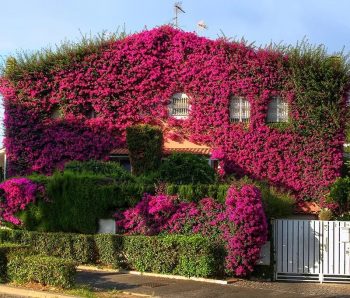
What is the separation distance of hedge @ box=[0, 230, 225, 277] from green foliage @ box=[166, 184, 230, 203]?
1515mm

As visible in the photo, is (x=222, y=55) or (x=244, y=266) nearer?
(x=244, y=266)

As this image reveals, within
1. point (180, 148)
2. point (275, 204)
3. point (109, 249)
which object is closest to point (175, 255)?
point (109, 249)

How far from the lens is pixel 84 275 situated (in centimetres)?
1589

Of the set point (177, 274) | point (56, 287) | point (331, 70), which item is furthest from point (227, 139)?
point (56, 287)

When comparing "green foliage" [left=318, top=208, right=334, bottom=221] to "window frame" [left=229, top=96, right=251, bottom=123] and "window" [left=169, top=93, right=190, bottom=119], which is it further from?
"window" [left=169, top=93, right=190, bottom=119]

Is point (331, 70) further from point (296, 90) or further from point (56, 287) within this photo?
point (56, 287)

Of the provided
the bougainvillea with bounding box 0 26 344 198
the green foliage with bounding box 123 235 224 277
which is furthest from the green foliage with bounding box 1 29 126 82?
the green foliage with bounding box 123 235 224 277

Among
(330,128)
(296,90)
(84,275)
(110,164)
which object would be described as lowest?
(84,275)

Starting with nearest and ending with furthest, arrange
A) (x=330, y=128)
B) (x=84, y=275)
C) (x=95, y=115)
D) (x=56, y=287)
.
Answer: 1. (x=56, y=287)
2. (x=84, y=275)
3. (x=330, y=128)
4. (x=95, y=115)

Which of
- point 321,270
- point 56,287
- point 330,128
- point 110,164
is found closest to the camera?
point 56,287

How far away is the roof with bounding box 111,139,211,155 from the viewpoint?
27.3 metres

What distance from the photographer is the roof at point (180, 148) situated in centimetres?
2733

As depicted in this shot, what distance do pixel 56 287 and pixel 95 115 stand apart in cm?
1704

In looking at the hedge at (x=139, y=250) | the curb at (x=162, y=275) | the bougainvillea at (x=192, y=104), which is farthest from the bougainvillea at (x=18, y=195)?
the bougainvillea at (x=192, y=104)
